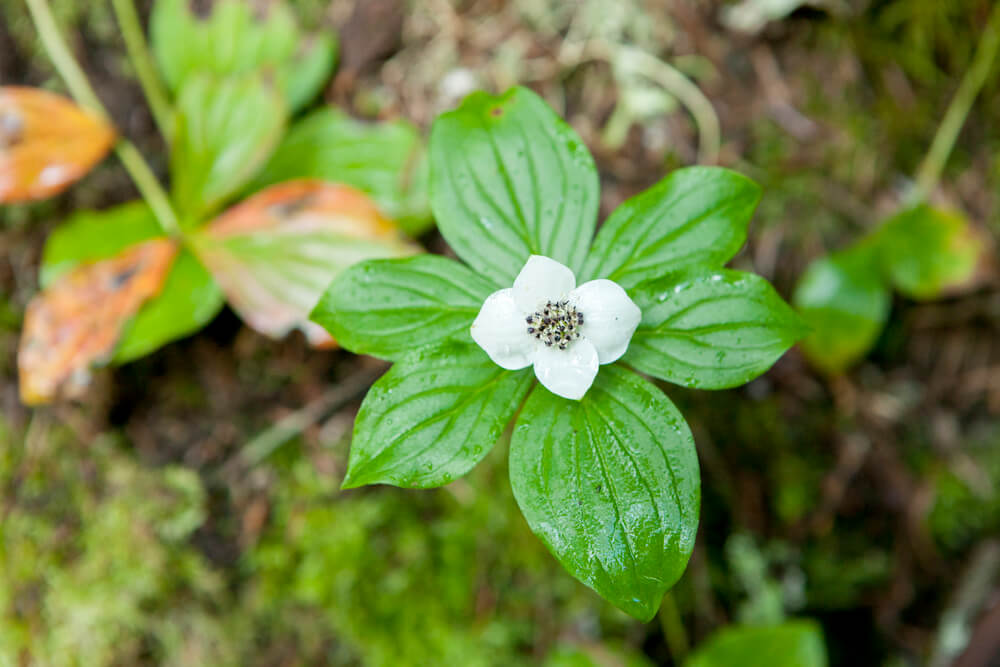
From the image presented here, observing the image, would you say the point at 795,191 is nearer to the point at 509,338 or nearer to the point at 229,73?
the point at 509,338

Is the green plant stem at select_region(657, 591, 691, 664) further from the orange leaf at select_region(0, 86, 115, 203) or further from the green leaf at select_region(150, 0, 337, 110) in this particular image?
the orange leaf at select_region(0, 86, 115, 203)

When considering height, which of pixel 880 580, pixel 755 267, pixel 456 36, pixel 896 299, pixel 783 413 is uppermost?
pixel 456 36

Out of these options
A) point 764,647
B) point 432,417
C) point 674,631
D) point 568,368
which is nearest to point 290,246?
point 432,417

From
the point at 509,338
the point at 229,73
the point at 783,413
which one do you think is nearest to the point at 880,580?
the point at 783,413

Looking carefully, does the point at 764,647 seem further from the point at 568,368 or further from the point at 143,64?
the point at 143,64

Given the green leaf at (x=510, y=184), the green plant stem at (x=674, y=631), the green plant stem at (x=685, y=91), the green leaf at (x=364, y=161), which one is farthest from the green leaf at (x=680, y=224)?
the green plant stem at (x=674, y=631)

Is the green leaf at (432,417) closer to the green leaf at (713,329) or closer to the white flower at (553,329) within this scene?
the white flower at (553,329)
